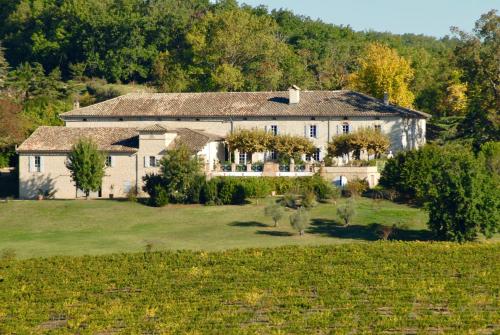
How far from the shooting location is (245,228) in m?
60.7

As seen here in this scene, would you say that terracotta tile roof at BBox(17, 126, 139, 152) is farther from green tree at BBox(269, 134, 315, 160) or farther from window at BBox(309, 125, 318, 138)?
window at BBox(309, 125, 318, 138)

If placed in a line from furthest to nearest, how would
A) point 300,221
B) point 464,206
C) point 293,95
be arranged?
1. point 293,95
2. point 300,221
3. point 464,206

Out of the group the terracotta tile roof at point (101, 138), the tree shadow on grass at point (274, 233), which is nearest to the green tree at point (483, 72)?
the terracotta tile roof at point (101, 138)

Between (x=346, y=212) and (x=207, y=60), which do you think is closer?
(x=346, y=212)

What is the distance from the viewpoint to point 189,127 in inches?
3100

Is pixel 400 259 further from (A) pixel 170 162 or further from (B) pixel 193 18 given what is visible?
(B) pixel 193 18

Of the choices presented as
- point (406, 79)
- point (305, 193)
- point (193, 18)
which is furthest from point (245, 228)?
point (193, 18)

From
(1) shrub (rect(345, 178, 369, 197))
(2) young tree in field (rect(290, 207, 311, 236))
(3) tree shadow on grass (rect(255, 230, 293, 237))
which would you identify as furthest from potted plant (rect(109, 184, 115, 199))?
(2) young tree in field (rect(290, 207, 311, 236))

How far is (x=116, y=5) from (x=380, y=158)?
63810 millimetres

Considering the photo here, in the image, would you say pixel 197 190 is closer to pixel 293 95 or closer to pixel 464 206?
pixel 293 95

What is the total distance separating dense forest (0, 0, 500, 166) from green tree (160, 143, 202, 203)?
50.5ft

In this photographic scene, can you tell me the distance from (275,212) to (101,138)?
56.2 feet

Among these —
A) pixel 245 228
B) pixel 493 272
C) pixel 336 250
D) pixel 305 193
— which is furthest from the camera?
pixel 305 193

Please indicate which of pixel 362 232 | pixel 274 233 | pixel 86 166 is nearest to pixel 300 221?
pixel 274 233
